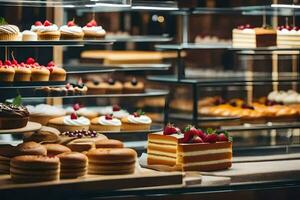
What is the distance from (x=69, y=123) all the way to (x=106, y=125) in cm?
43

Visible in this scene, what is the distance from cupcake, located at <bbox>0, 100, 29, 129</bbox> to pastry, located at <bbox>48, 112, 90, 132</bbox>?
1.24 metres

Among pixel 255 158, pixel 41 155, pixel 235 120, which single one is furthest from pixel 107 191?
pixel 235 120

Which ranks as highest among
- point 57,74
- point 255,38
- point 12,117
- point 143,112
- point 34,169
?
→ point 255,38

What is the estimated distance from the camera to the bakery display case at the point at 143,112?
4.82m

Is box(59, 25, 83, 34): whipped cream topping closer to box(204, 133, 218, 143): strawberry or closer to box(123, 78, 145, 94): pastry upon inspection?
box(204, 133, 218, 143): strawberry

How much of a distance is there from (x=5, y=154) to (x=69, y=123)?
164cm

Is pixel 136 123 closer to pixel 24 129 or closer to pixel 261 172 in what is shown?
pixel 261 172

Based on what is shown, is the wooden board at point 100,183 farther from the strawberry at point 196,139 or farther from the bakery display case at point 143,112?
the strawberry at point 196,139

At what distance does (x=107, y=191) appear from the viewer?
15.5 ft

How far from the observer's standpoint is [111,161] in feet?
15.8

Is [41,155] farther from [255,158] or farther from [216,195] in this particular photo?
[255,158]

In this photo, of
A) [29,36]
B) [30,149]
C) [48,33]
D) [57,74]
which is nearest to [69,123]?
[57,74]

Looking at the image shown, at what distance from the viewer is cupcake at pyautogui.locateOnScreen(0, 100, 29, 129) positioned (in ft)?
16.8

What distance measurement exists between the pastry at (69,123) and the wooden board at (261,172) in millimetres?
1492
